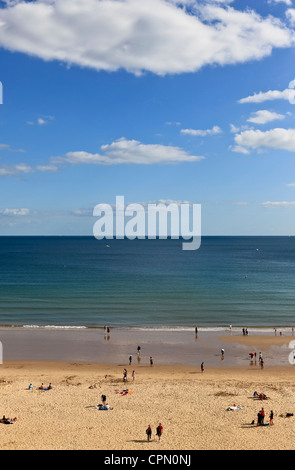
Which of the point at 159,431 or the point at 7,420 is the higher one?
the point at 159,431

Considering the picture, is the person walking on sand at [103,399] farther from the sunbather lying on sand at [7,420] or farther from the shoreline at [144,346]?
the shoreline at [144,346]

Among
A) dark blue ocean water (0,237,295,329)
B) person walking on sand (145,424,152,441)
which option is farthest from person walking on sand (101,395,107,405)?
dark blue ocean water (0,237,295,329)

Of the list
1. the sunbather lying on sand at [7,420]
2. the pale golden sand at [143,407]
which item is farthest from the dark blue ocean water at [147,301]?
the sunbather lying on sand at [7,420]

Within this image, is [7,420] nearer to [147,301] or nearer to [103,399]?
[103,399]

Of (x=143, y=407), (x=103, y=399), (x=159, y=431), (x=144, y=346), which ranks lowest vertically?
(x=143, y=407)

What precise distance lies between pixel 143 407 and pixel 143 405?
31 centimetres

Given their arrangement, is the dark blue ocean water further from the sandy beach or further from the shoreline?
the sandy beach

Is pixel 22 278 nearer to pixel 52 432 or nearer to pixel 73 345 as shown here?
pixel 73 345

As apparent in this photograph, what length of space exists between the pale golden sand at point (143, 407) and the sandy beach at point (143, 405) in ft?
0.18

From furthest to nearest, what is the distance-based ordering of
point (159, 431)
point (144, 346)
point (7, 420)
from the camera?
point (144, 346), point (7, 420), point (159, 431)

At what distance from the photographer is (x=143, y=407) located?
24469 mm

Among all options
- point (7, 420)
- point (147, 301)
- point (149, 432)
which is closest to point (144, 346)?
point (7, 420)

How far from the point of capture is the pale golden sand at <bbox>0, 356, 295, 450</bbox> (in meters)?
19.9

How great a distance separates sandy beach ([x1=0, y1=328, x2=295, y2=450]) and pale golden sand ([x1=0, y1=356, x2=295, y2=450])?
6 centimetres
